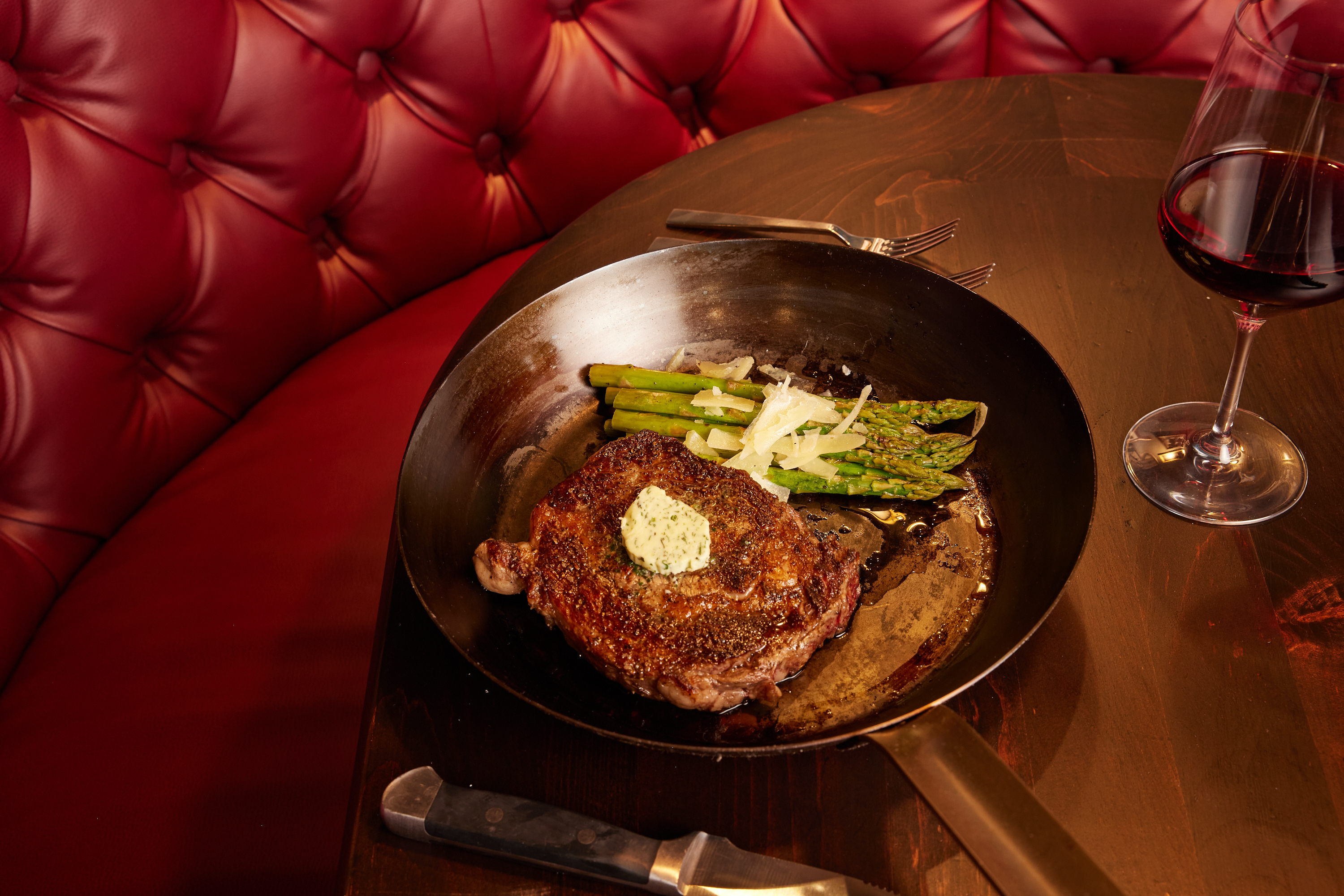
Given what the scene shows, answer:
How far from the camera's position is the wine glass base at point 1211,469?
1.89m

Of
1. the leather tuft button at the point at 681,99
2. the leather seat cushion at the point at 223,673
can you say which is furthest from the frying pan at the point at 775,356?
the leather tuft button at the point at 681,99

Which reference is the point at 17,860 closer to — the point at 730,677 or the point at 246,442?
the point at 246,442

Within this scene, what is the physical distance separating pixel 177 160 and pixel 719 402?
1.93m

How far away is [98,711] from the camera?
2291 millimetres

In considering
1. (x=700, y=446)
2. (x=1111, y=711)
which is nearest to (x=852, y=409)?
(x=700, y=446)

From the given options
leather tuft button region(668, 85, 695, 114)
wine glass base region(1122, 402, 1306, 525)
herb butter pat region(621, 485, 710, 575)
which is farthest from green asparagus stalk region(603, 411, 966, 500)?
leather tuft button region(668, 85, 695, 114)

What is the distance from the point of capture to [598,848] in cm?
139

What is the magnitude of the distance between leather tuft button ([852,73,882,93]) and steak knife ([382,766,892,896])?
3480 mm

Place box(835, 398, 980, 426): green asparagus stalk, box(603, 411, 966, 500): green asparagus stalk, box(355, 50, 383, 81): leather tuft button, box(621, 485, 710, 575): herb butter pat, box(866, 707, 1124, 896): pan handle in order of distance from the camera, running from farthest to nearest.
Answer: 1. box(355, 50, 383, 81): leather tuft button
2. box(835, 398, 980, 426): green asparagus stalk
3. box(603, 411, 966, 500): green asparagus stalk
4. box(621, 485, 710, 575): herb butter pat
5. box(866, 707, 1124, 896): pan handle

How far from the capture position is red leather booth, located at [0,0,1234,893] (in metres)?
2.21

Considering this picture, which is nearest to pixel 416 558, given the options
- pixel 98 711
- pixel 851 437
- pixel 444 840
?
pixel 444 840

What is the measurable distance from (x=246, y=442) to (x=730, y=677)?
82.4 inches

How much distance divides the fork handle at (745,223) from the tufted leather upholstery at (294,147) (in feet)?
4.00

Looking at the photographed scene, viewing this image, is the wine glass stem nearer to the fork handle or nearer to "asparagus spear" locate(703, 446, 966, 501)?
"asparagus spear" locate(703, 446, 966, 501)
